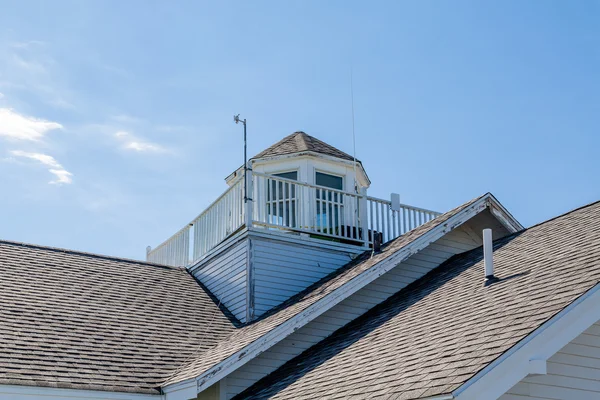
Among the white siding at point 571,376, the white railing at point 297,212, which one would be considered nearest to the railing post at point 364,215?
the white railing at point 297,212

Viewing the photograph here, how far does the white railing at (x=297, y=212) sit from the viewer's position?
14.5 m

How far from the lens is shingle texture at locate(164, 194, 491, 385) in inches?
431

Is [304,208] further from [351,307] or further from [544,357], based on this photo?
[544,357]

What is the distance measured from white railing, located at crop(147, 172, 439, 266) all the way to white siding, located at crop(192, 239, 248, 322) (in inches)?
13.3

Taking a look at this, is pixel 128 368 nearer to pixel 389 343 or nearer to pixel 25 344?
pixel 25 344

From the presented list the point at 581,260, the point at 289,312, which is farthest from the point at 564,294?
the point at 289,312

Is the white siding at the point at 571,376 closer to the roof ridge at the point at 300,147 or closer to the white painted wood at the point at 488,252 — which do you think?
the white painted wood at the point at 488,252

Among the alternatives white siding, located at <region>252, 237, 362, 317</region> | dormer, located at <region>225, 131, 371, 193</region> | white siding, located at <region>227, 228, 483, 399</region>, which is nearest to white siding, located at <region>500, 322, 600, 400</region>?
white siding, located at <region>227, 228, 483, 399</region>

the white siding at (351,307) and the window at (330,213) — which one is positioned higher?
the window at (330,213)

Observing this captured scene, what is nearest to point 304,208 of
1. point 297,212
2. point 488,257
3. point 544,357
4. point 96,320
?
point 297,212

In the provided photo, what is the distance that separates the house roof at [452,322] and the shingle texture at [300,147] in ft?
14.3

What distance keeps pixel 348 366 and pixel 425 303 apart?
1.81 m

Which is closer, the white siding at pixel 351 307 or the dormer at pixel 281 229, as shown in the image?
the white siding at pixel 351 307

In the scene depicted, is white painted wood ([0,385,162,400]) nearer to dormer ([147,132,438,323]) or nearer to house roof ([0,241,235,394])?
house roof ([0,241,235,394])
